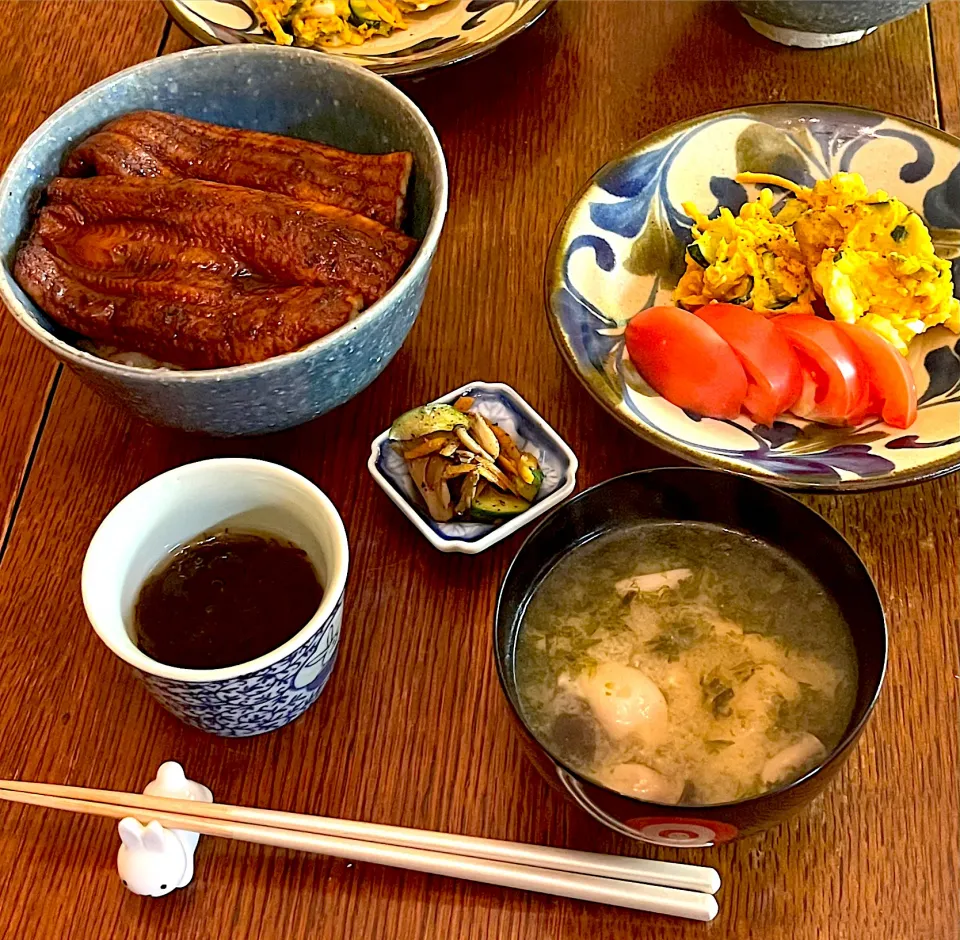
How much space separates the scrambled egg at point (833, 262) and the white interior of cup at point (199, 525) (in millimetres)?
606

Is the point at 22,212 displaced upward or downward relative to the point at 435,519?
upward

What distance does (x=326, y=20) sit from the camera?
154 centimetres

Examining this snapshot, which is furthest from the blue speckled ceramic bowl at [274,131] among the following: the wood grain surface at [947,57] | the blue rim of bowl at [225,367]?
the wood grain surface at [947,57]

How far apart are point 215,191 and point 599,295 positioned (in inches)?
18.9

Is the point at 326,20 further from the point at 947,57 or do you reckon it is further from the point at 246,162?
the point at 947,57

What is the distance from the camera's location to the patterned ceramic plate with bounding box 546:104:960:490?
107 centimetres

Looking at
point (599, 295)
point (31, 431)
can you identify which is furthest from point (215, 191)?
point (599, 295)

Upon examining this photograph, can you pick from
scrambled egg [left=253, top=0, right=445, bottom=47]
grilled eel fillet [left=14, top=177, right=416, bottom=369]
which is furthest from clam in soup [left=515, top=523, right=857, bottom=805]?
scrambled egg [left=253, top=0, right=445, bottom=47]

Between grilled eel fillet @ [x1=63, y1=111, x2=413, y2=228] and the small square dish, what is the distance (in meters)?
0.24

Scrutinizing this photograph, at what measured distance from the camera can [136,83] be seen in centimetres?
123

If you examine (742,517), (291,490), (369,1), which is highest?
(369,1)

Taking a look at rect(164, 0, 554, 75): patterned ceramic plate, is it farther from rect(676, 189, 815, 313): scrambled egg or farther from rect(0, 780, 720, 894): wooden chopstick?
rect(0, 780, 720, 894): wooden chopstick

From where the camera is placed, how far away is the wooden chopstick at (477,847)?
836mm

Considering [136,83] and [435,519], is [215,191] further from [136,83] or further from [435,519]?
[435,519]
